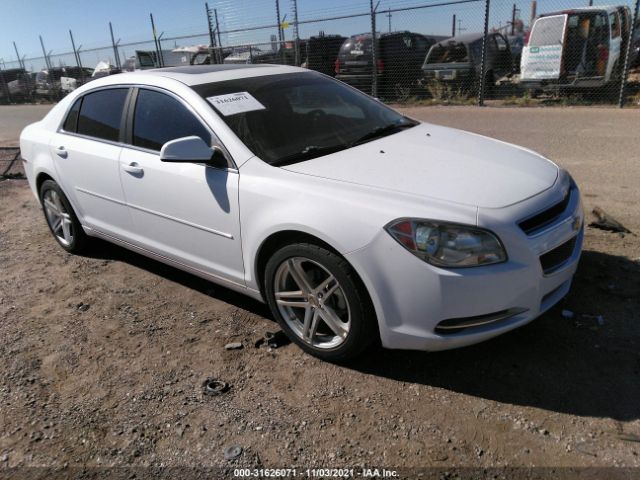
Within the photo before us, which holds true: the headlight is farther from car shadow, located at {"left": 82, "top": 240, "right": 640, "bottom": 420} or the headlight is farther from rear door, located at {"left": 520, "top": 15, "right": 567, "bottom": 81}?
rear door, located at {"left": 520, "top": 15, "right": 567, "bottom": 81}

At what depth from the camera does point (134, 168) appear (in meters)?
3.66

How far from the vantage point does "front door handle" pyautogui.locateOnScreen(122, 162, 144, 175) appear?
3631 millimetres

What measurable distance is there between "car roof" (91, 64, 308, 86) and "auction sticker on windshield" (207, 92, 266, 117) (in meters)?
0.26

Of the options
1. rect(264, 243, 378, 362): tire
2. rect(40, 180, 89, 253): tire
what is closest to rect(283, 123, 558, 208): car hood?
rect(264, 243, 378, 362): tire

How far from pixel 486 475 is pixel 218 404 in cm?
Result: 136

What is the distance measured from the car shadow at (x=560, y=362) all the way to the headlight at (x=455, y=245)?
0.72 m

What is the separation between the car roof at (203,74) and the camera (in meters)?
3.67

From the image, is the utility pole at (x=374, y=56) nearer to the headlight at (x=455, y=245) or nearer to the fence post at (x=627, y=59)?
the fence post at (x=627, y=59)

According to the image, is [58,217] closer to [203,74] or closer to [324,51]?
[203,74]

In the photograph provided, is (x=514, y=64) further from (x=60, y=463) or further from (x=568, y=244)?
(x=60, y=463)

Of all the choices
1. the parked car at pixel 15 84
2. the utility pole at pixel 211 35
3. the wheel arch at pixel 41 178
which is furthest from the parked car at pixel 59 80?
the wheel arch at pixel 41 178

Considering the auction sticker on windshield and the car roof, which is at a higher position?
the car roof

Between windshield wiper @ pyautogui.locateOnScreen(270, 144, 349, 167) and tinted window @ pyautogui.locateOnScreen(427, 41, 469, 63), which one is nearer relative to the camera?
windshield wiper @ pyautogui.locateOnScreen(270, 144, 349, 167)

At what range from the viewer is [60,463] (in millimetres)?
2484
